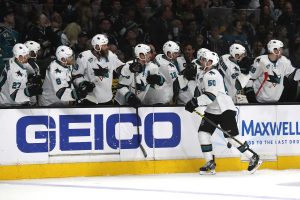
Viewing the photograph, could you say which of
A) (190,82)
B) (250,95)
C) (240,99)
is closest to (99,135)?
(190,82)

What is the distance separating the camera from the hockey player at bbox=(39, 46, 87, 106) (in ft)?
38.9

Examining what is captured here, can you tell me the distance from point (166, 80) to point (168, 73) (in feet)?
0.31

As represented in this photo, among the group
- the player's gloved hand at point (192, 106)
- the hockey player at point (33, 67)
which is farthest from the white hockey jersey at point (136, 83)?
the hockey player at point (33, 67)

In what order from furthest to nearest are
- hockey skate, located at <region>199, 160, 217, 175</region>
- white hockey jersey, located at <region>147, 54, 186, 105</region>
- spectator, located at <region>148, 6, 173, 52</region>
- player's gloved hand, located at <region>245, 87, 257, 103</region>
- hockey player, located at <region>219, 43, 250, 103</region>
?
1. spectator, located at <region>148, 6, 173, 52</region>
2. player's gloved hand, located at <region>245, 87, 257, 103</region>
3. hockey player, located at <region>219, 43, 250, 103</region>
4. white hockey jersey, located at <region>147, 54, 186, 105</region>
5. hockey skate, located at <region>199, 160, 217, 175</region>

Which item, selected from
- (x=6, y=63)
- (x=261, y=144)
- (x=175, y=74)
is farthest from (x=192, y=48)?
(x=6, y=63)

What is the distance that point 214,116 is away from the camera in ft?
39.1

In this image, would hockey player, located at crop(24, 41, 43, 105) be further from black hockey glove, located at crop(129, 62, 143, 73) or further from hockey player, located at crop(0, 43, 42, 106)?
black hockey glove, located at crop(129, 62, 143, 73)

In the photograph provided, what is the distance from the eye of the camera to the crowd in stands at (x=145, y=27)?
43.1 feet

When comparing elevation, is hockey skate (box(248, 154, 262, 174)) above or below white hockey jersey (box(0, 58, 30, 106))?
below

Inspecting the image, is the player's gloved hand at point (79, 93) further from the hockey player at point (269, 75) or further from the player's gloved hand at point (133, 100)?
the hockey player at point (269, 75)

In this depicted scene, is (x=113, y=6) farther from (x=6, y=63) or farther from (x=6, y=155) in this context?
(x=6, y=155)

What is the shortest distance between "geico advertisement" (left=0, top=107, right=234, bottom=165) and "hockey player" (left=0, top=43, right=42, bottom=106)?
30 cm

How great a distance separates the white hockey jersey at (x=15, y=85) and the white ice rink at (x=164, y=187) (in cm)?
108

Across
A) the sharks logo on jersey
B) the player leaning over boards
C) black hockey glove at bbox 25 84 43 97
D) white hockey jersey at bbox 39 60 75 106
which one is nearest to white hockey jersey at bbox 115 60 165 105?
white hockey jersey at bbox 39 60 75 106
